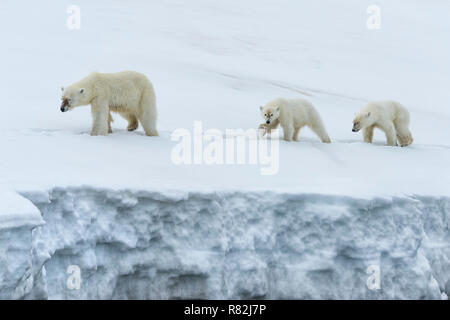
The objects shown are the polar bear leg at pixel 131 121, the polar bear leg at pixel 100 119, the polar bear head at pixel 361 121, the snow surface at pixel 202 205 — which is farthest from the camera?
the polar bear head at pixel 361 121

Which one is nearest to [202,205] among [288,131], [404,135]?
[288,131]

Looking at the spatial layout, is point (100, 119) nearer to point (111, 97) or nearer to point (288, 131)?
point (111, 97)

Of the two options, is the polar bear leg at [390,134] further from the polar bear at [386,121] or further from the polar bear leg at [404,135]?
the polar bear leg at [404,135]

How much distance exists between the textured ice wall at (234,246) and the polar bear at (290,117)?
197cm

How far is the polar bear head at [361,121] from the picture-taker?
7.77 meters

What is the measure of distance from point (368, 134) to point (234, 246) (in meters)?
3.51

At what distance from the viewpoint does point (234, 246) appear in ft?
17.4

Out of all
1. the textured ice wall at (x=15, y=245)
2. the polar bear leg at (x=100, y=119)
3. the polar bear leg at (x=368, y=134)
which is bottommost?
the textured ice wall at (x=15, y=245)

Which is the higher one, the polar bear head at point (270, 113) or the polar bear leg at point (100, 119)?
the polar bear head at point (270, 113)

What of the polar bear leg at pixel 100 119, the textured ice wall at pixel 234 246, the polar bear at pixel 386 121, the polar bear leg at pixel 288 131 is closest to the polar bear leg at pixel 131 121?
the polar bear leg at pixel 100 119

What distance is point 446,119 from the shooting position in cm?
1107
